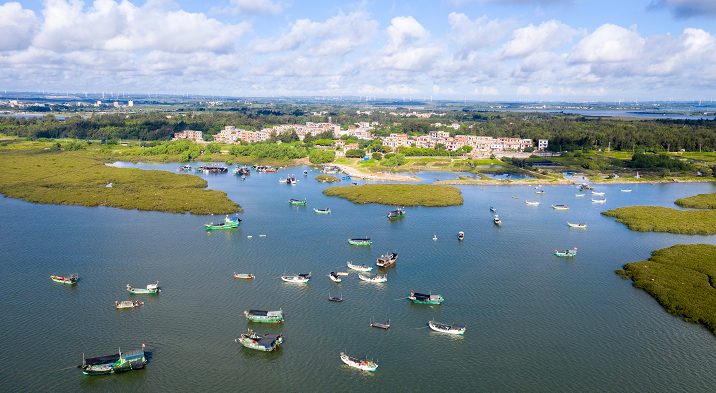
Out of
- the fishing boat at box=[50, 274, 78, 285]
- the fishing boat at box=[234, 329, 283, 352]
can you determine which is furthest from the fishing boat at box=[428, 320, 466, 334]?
the fishing boat at box=[50, 274, 78, 285]

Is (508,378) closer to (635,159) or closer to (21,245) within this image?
(21,245)

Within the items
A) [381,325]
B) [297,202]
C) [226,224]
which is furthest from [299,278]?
[297,202]

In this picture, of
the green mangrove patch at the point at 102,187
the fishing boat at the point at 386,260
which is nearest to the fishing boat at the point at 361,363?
the fishing boat at the point at 386,260

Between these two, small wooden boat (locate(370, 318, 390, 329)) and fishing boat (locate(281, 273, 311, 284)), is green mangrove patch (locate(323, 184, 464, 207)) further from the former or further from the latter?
small wooden boat (locate(370, 318, 390, 329))

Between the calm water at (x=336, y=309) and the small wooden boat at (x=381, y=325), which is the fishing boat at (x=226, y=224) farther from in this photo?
the small wooden boat at (x=381, y=325)

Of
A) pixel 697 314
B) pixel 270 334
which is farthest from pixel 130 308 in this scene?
pixel 697 314

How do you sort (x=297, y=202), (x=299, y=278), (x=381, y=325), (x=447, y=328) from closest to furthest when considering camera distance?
(x=447, y=328), (x=381, y=325), (x=299, y=278), (x=297, y=202)

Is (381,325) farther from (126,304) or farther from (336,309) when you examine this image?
(126,304)
